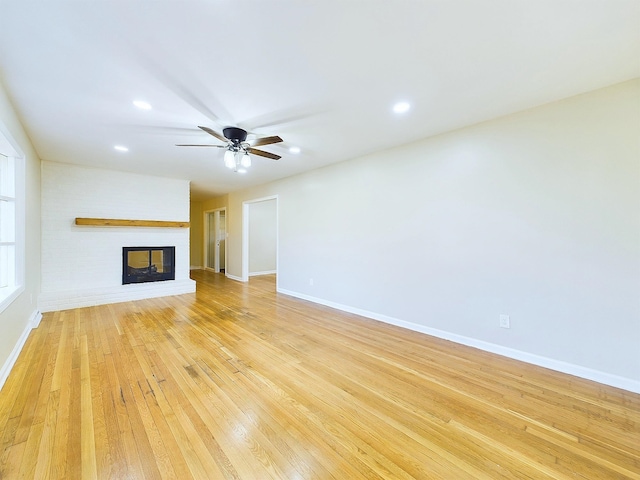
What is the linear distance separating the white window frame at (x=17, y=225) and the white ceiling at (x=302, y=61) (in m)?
0.42

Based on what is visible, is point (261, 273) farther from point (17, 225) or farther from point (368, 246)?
point (17, 225)

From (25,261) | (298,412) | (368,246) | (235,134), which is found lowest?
(298,412)

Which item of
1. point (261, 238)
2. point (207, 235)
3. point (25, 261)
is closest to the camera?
point (25, 261)

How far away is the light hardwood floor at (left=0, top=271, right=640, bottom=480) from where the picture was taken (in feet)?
4.73

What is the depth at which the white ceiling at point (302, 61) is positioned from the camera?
151 cm

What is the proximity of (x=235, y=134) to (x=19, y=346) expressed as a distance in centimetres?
316

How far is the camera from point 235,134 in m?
2.91

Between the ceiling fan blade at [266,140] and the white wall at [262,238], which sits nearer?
the ceiling fan blade at [266,140]

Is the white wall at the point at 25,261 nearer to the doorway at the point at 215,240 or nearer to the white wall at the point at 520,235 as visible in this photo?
the white wall at the point at 520,235

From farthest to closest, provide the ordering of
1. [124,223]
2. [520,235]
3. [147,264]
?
[147,264], [124,223], [520,235]

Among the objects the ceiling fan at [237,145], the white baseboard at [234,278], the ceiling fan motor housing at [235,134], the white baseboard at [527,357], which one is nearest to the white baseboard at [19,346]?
the ceiling fan at [237,145]

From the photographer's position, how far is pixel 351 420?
1792 millimetres

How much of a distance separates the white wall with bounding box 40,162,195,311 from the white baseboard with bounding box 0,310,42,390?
69cm

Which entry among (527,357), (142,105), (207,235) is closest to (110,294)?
(142,105)
